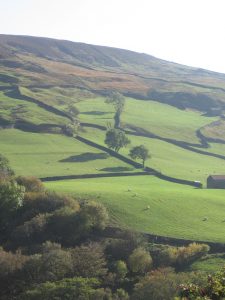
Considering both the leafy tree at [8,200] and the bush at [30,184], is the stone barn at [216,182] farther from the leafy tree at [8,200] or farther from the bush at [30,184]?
the leafy tree at [8,200]

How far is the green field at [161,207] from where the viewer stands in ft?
252

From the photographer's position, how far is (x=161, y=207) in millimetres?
85625

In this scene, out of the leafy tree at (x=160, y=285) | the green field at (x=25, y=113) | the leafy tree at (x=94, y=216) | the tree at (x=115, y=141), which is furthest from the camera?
the green field at (x=25, y=113)

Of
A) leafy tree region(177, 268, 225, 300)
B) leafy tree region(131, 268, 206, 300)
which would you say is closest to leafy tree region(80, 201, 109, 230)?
leafy tree region(131, 268, 206, 300)

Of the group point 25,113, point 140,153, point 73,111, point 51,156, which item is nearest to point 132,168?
point 140,153

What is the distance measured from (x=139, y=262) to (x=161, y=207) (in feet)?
72.0

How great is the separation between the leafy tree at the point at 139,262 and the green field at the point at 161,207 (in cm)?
1021

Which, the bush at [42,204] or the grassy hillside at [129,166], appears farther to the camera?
the grassy hillside at [129,166]

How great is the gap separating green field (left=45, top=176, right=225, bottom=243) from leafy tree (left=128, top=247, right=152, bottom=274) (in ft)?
33.5

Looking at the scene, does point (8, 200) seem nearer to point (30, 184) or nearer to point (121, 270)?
point (30, 184)

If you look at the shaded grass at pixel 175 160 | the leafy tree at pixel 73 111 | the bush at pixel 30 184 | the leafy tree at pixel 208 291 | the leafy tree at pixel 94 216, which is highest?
the leafy tree at pixel 73 111

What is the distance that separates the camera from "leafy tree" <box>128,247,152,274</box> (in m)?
64.9

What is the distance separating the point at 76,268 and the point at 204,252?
19931mm

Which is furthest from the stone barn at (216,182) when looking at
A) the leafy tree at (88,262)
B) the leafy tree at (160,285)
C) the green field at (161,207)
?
the leafy tree at (160,285)
